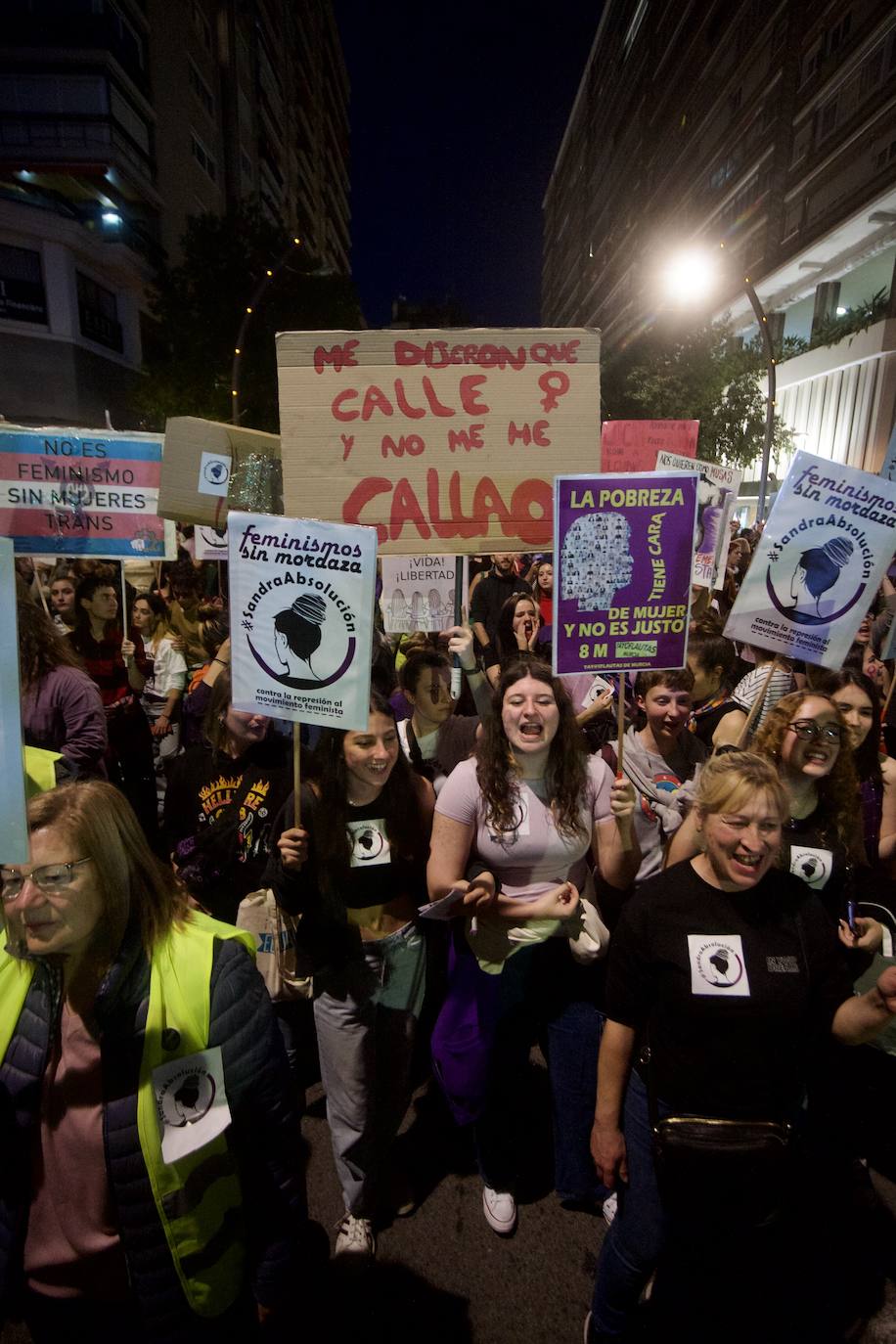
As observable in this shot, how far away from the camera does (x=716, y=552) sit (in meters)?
5.93

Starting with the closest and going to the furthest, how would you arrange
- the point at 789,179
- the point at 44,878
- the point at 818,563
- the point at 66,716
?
the point at 44,878 → the point at 818,563 → the point at 66,716 → the point at 789,179

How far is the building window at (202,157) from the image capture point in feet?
112

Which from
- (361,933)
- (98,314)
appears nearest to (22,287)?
(98,314)

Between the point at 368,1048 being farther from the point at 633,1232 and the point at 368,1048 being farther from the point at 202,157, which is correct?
the point at 202,157

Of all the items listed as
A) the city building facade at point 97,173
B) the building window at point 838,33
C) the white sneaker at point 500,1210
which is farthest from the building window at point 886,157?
the white sneaker at point 500,1210

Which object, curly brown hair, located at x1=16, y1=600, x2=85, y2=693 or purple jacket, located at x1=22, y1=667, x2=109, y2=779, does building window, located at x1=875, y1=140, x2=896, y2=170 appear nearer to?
curly brown hair, located at x1=16, y1=600, x2=85, y2=693

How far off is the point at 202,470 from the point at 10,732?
240cm

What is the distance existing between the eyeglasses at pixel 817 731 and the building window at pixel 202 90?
44.2 metres

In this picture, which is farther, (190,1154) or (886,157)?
Answer: (886,157)

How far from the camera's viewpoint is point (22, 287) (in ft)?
81.9

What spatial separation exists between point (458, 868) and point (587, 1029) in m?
0.77

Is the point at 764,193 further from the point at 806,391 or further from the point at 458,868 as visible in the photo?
the point at 458,868

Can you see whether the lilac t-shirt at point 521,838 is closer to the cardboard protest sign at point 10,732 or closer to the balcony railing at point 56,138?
the cardboard protest sign at point 10,732

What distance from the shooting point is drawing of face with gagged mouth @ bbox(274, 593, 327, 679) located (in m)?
2.48
